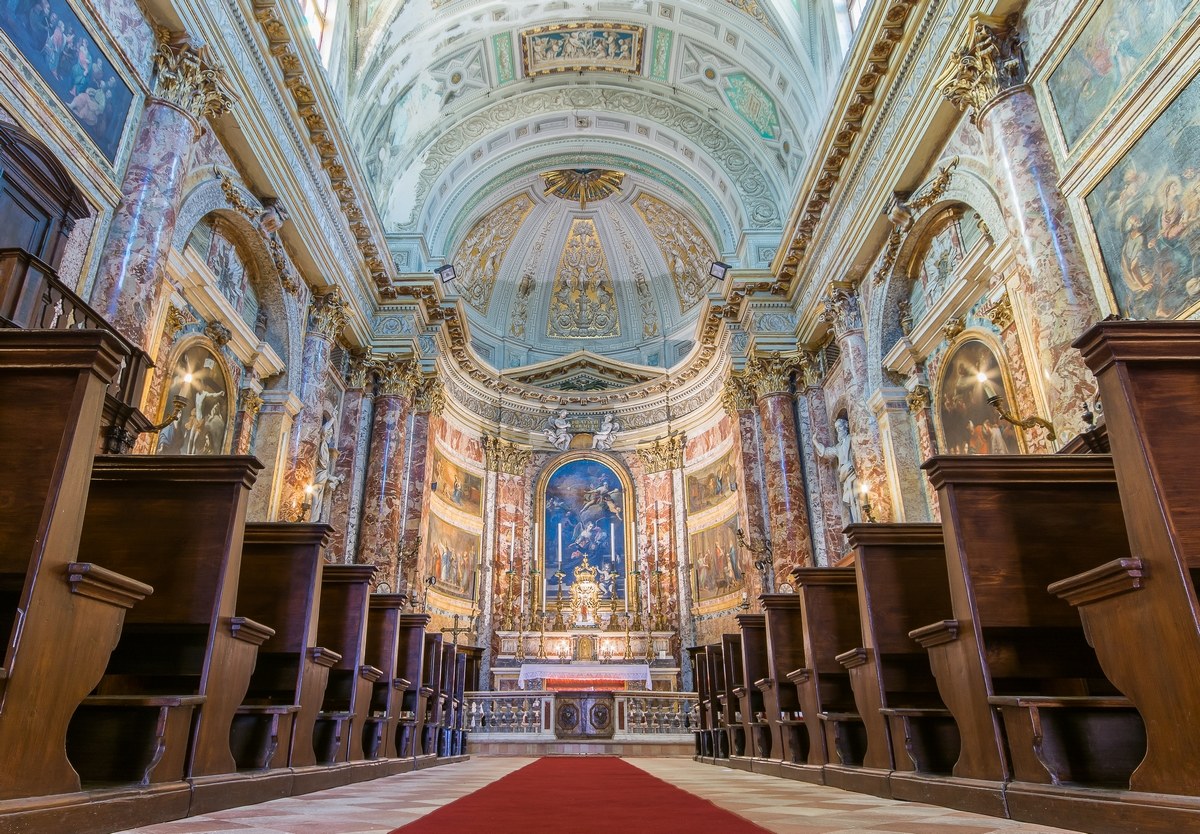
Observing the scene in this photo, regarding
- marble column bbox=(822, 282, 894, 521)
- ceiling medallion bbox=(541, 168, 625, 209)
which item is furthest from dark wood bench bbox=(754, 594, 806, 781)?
ceiling medallion bbox=(541, 168, 625, 209)

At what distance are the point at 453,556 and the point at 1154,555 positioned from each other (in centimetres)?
1690

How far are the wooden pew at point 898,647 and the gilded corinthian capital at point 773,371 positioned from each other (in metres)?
10.9

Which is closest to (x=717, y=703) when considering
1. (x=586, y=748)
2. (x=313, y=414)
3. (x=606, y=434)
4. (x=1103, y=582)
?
(x=586, y=748)

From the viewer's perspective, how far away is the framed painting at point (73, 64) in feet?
21.6

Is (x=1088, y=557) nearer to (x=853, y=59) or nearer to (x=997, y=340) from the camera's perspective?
(x=997, y=340)

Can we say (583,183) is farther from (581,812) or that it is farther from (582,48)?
(581,812)

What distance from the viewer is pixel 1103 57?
23.5 feet

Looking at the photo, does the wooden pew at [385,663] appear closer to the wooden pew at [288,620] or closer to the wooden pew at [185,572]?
the wooden pew at [288,620]

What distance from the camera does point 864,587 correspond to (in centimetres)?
493

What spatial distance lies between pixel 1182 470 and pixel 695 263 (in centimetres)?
1931

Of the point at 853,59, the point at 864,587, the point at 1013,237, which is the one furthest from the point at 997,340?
the point at 864,587

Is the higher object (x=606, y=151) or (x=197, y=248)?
(x=606, y=151)

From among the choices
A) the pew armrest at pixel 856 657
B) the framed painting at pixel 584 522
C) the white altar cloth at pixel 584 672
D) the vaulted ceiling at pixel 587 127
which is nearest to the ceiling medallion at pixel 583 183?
the vaulted ceiling at pixel 587 127

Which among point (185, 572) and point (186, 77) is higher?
point (186, 77)
